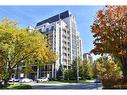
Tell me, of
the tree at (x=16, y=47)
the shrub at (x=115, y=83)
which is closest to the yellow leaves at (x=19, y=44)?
the tree at (x=16, y=47)

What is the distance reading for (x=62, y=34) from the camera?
29.6 meters

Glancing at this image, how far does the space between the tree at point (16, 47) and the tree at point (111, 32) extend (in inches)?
132

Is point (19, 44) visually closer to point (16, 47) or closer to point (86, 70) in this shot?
point (16, 47)

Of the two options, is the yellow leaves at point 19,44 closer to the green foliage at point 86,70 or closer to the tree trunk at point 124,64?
the tree trunk at point 124,64

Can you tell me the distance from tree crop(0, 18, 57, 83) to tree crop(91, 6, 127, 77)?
335 cm

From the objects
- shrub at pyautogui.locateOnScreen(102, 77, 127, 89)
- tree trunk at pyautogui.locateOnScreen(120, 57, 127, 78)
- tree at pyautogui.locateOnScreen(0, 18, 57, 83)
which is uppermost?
tree at pyautogui.locateOnScreen(0, 18, 57, 83)

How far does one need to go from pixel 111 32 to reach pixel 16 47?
5.09 metres

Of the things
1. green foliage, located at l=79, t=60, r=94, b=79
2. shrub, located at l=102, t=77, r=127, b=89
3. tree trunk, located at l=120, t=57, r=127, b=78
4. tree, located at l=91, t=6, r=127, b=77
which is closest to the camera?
shrub, located at l=102, t=77, r=127, b=89

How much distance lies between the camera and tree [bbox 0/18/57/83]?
15055 mm

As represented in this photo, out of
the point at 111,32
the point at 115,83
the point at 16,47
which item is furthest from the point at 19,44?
the point at 115,83

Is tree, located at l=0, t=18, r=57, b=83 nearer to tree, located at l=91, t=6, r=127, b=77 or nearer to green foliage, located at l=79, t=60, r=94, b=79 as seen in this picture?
tree, located at l=91, t=6, r=127, b=77

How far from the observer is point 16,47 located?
15398mm

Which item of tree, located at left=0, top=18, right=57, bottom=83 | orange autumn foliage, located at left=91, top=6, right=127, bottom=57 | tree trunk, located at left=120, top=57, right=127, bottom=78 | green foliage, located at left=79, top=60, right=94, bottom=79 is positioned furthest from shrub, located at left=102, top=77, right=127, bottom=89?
green foliage, located at left=79, top=60, right=94, bottom=79
